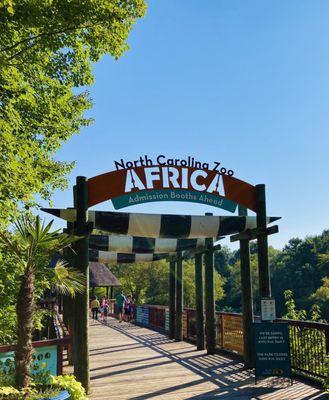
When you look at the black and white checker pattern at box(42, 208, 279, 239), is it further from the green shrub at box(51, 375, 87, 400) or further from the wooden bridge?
the green shrub at box(51, 375, 87, 400)

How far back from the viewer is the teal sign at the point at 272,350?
788cm

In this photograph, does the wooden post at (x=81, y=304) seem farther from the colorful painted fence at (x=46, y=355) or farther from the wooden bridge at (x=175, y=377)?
the colorful painted fence at (x=46, y=355)

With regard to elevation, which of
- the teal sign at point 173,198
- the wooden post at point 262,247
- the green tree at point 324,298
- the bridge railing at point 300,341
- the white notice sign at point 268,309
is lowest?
the green tree at point 324,298

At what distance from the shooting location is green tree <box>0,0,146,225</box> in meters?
6.30

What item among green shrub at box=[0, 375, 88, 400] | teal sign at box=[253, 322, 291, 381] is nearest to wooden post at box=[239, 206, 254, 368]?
teal sign at box=[253, 322, 291, 381]

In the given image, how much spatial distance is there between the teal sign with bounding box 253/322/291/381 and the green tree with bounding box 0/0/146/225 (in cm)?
489

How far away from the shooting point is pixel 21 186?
6965 mm

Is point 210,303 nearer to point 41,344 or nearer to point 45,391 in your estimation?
point 41,344

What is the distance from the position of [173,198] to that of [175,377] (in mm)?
3616

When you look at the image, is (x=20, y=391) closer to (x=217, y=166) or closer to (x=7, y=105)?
(x=7, y=105)

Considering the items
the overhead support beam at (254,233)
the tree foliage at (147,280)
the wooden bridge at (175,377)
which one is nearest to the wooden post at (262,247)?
the overhead support beam at (254,233)

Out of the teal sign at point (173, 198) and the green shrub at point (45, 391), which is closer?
the green shrub at point (45, 391)

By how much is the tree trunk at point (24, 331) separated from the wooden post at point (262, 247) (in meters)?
5.32

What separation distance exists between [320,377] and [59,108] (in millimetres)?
7421
